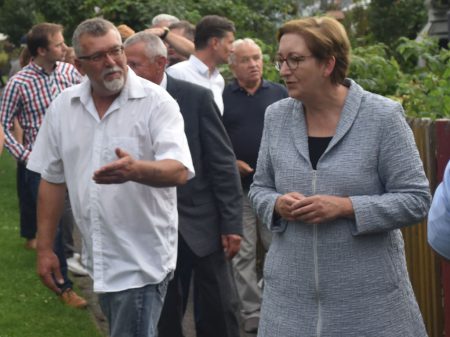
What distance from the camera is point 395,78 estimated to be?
891cm

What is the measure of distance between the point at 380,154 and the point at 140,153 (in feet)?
4.51

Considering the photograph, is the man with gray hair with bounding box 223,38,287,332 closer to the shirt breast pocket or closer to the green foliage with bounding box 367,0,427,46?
the shirt breast pocket

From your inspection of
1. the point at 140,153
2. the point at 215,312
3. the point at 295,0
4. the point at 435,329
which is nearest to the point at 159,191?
the point at 140,153

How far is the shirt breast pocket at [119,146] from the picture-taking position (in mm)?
5480

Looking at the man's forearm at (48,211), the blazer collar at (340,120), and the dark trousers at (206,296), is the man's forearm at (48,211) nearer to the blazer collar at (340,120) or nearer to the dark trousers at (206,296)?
the dark trousers at (206,296)

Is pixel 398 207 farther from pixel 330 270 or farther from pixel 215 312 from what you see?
pixel 215 312

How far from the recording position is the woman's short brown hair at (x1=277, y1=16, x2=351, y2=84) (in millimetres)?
4730

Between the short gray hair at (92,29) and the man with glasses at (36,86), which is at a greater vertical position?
the short gray hair at (92,29)

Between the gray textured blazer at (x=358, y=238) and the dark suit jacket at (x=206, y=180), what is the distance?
2.23 m

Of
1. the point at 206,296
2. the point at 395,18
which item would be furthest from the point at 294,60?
the point at 395,18

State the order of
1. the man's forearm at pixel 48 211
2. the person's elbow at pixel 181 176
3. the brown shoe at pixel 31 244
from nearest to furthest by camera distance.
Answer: the person's elbow at pixel 181 176 < the man's forearm at pixel 48 211 < the brown shoe at pixel 31 244

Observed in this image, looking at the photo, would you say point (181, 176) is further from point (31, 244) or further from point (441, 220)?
point (31, 244)

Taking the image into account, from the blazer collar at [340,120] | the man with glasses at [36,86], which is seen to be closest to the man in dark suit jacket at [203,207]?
the blazer collar at [340,120]

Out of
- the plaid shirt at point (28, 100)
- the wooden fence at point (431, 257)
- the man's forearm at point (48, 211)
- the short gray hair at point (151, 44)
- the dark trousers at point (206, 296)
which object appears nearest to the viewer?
the man's forearm at point (48, 211)
